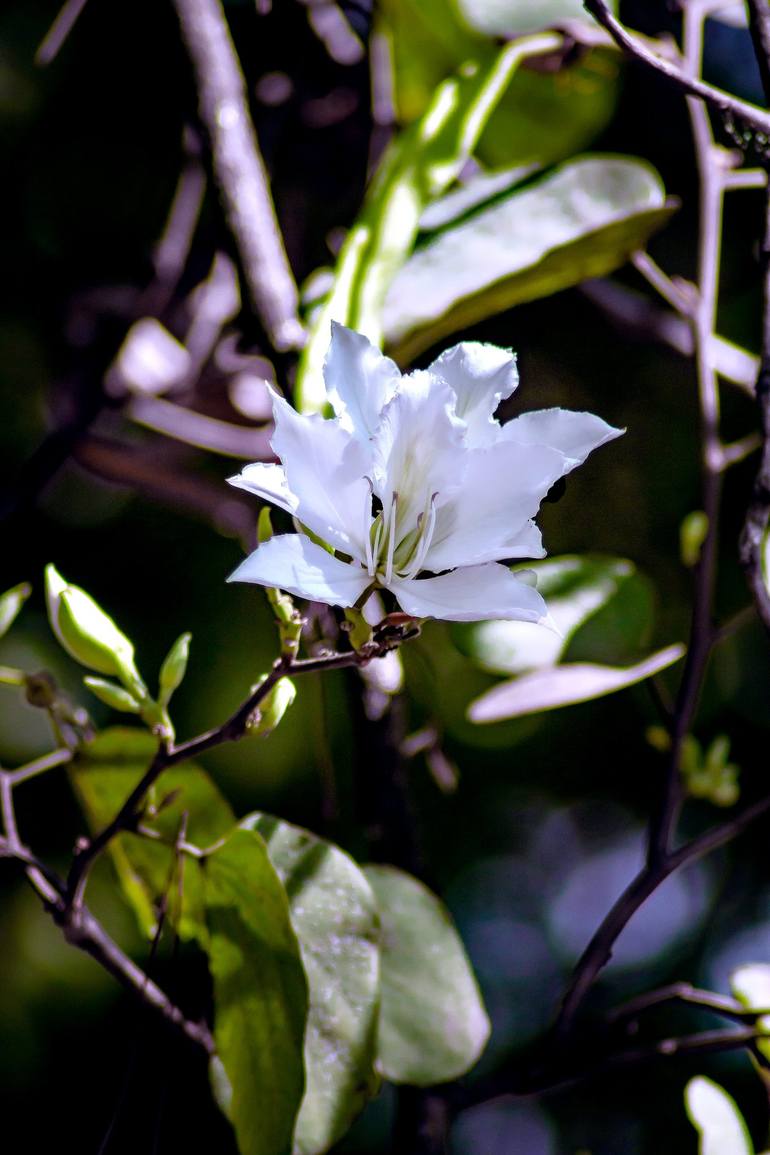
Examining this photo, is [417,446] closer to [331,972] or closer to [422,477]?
[422,477]

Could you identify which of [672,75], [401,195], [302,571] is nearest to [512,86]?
[401,195]

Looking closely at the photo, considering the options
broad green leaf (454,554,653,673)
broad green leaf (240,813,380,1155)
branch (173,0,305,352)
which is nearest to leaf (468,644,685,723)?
broad green leaf (454,554,653,673)

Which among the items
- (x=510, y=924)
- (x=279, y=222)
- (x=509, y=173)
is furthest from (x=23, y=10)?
(x=510, y=924)

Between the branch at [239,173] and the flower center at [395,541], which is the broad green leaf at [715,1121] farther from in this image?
the branch at [239,173]

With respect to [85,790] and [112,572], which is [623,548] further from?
[85,790]

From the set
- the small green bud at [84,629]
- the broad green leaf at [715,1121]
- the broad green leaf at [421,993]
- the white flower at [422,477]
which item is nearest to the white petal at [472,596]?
the white flower at [422,477]
